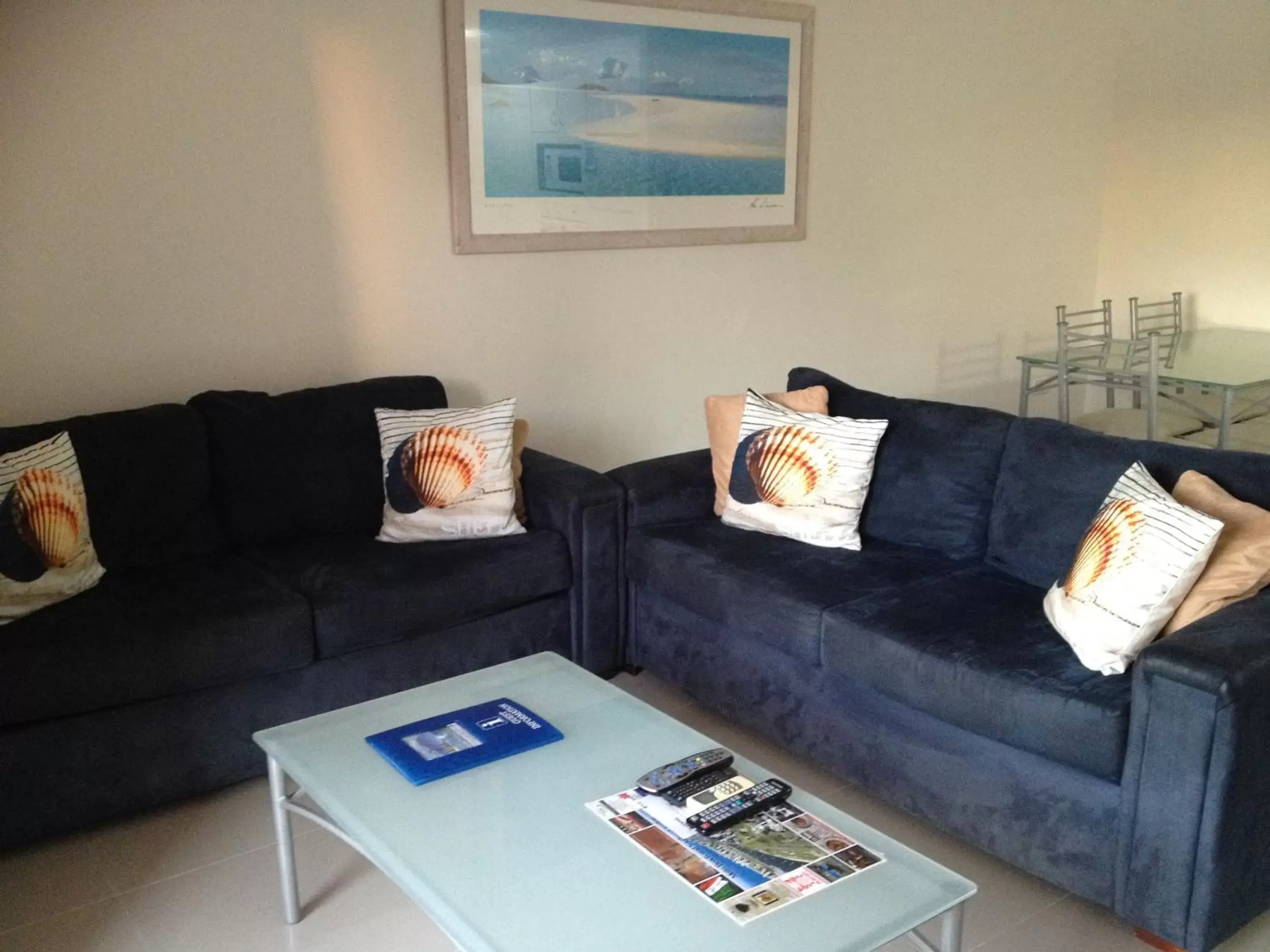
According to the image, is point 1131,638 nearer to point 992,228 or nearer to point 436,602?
point 436,602

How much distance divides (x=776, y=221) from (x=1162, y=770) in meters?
2.86

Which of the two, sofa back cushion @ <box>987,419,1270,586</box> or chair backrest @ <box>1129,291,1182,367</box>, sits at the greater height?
chair backrest @ <box>1129,291,1182,367</box>

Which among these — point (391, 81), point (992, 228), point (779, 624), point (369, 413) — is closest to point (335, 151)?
point (391, 81)

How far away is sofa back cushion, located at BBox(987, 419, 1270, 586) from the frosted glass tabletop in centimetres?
146

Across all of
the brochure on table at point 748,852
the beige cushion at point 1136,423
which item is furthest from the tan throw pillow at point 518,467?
the beige cushion at point 1136,423

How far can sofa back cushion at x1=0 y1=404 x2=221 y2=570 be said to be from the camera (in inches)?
110

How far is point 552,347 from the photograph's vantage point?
3967 mm

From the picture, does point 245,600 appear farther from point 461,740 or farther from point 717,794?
point 717,794

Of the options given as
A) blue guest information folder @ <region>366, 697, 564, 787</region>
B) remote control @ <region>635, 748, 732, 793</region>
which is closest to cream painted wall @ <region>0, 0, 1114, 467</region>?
blue guest information folder @ <region>366, 697, 564, 787</region>

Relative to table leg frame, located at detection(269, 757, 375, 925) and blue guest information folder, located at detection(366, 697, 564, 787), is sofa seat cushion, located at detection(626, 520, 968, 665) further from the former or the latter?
table leg frame, located at detection(269, 757, 375, 925)

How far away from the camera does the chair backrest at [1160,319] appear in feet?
16.3

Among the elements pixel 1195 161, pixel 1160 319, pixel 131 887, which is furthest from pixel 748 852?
pixel 1195 161

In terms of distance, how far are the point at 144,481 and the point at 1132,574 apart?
7.49 feet

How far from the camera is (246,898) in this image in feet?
7.40
